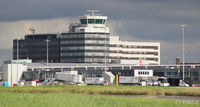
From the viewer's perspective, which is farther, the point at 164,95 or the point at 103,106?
the point at 164,95

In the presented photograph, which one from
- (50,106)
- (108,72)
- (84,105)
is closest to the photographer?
(50,106)

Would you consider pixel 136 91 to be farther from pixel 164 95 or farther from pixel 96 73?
pixel 96 73

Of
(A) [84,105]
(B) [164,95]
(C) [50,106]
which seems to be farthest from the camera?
(B) [164,95]

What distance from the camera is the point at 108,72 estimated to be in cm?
18662

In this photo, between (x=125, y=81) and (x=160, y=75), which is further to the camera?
(x=160, y=75)

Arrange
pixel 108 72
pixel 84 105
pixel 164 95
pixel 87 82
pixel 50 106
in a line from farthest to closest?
pixel 108 72
pixel 87 82
pixel 164 95
pixel 84 105
pixel 50 106

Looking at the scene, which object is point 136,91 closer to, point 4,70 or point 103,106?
point 103,106

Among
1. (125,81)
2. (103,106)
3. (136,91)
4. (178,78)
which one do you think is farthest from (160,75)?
(103,106)

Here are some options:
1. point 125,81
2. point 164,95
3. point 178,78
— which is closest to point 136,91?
point 164,95

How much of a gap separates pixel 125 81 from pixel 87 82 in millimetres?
12667

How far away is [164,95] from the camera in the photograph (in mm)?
78188

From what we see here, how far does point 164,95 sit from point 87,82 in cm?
9698

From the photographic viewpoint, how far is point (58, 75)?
7067 inches

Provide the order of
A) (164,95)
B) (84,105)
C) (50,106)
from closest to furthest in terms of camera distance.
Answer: (50,106) → (84,105) → (164,95)
